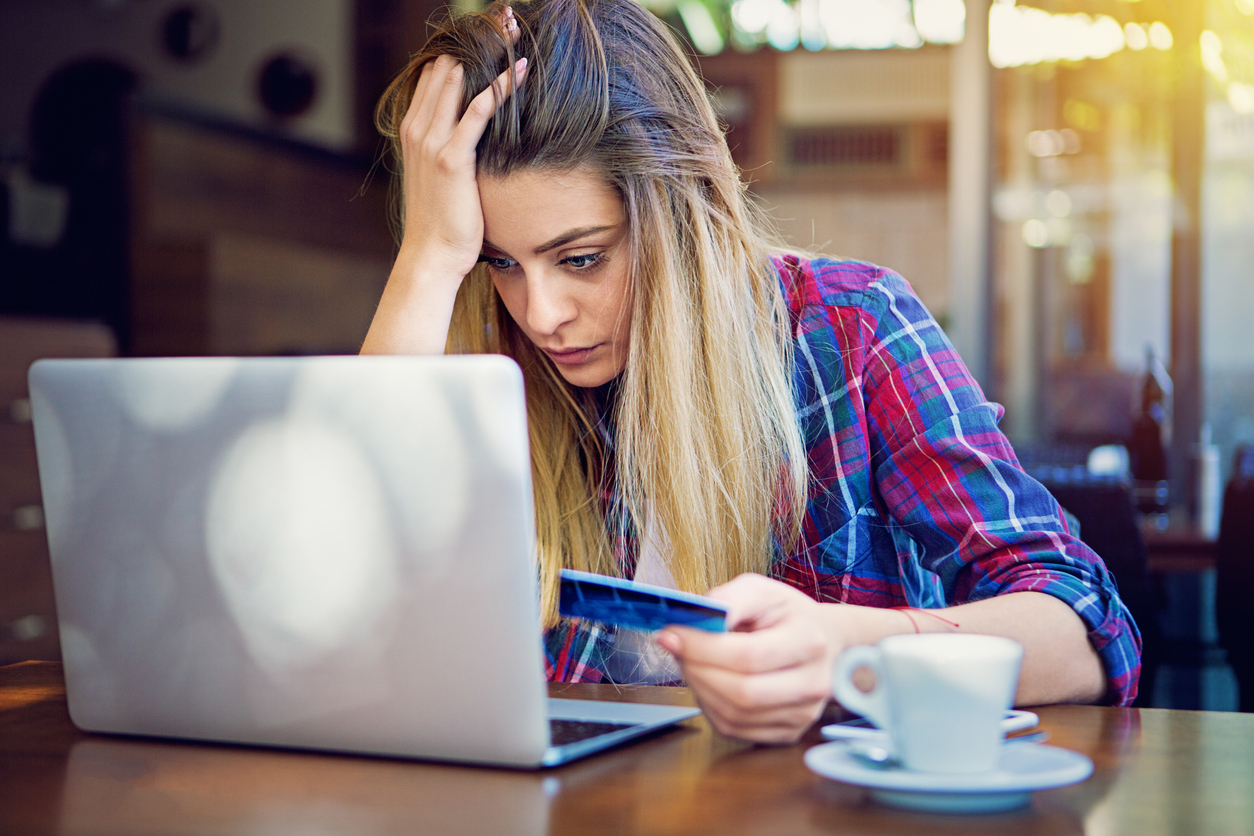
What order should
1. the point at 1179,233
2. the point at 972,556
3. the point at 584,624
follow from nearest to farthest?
the point at 972,556, the point at 584,624, the point at 1179,233

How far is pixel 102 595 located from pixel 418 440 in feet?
0.81

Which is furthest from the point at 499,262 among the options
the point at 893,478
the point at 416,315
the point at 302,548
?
the point at 302,548

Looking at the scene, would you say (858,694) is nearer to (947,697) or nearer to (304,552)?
(947,697)

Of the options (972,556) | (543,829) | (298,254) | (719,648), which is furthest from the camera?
(298,254)

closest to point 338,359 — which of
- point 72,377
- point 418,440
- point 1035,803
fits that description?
point 418,440

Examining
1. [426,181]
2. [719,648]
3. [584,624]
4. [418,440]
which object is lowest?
[584,624]

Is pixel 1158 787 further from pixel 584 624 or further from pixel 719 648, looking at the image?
pixel 584 624

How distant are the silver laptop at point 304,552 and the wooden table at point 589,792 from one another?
2 cm

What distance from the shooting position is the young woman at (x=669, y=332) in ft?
3.47

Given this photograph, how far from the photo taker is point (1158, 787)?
60 centimetres

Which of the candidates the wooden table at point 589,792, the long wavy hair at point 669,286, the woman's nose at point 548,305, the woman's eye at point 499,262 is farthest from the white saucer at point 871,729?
the woman's eye at point 499,262

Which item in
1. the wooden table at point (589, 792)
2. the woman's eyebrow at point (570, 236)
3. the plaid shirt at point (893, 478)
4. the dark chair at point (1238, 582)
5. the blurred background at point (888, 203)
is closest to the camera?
the wooden table at point (589, 792)

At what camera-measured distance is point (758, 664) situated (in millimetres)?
646

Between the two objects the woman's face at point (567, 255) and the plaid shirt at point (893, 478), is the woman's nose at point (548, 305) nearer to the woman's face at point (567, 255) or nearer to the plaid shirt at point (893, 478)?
the woman's face at point (567, 255)
